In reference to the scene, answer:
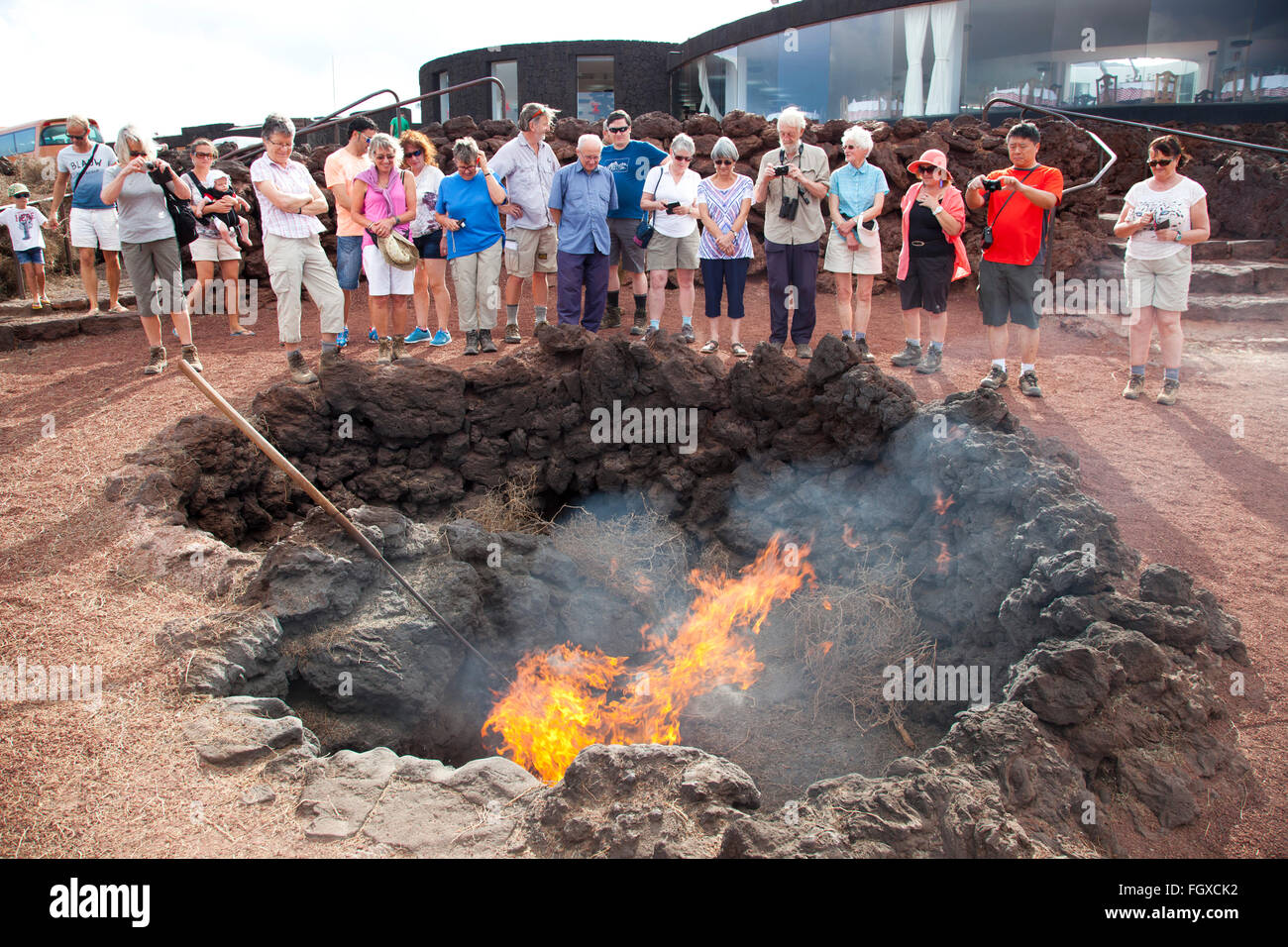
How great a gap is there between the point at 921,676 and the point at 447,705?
3265mm

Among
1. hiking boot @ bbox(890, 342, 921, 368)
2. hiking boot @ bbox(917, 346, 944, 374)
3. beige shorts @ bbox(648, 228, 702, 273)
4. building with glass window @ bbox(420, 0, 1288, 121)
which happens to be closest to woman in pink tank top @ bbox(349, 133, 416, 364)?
beige shorts @ bbox(648, 228, 702, 273)

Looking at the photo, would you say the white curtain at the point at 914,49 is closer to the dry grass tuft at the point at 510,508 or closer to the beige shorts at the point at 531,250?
the beige shorts at the point at 531,250

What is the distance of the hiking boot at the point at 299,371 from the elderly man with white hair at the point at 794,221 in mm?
4295

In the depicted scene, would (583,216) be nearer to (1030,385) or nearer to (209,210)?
(209,210)

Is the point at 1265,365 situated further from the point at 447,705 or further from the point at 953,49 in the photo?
the point at 953,49

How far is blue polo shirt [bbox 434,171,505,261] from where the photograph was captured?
8609 mm

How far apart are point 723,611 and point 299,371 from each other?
4.39 metres

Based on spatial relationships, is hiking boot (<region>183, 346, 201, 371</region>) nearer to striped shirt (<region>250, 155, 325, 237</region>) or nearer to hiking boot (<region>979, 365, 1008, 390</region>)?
striped shirt (<region>250, 155, 325, 237</region>)

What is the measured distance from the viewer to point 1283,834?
3896 millimetres

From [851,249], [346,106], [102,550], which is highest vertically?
[346,106]

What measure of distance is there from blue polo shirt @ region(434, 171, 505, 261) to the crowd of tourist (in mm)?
13

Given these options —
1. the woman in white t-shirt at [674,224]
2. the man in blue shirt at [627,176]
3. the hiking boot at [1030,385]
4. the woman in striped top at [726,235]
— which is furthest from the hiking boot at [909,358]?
the man in blue shirt at [627,176]
